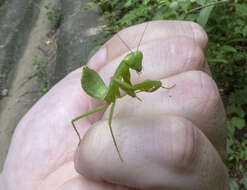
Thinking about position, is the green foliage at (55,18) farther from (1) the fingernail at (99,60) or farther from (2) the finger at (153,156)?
(2) the finger at (153,156)

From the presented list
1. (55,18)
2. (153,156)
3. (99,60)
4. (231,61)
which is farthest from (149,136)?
(55,18)

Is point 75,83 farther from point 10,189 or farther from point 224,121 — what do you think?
point 224,121

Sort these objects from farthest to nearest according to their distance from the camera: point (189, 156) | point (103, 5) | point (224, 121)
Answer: point (103, 5) < point (224, 121) < point (189, 156)

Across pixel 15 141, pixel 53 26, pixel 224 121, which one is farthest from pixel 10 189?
pixel 53 26

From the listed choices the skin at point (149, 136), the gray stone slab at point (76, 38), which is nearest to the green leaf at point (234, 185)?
the skin at point (149, 136)

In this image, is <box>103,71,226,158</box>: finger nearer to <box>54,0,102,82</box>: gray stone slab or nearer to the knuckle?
Answer: the knuckle

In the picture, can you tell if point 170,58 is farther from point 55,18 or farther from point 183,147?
point 55,18
